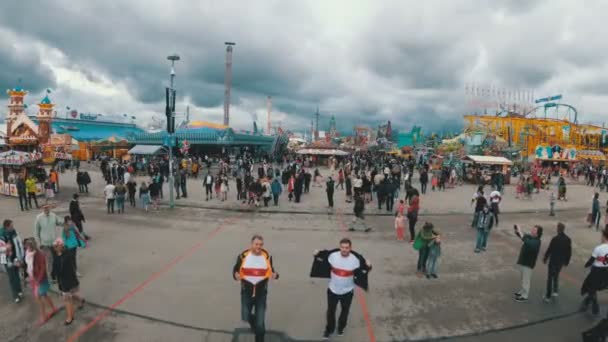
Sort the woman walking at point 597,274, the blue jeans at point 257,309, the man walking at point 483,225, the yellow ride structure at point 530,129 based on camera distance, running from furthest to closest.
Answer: the yellow ride structure at point 530,129 < the man walking at point 483,225 < the woman walking at point 597,274 < the blue jeans at point 257,309

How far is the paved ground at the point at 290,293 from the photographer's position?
4.93 metres

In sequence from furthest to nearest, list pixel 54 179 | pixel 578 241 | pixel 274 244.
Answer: pixel 54 179 → pixel 578 241 → pixel 274 244

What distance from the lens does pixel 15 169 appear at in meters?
17.5

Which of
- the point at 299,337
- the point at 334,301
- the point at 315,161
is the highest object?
the point at 315,161

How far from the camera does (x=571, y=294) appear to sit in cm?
636

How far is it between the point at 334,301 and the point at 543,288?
15.8 ft

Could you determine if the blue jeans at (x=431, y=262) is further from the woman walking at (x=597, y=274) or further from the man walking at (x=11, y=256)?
the man walking at (x=11, y=256)

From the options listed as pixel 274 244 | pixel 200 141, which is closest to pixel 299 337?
pixel 274 244

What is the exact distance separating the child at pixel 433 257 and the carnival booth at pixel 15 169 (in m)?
18.2

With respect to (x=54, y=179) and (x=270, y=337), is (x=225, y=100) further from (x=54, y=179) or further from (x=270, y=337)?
(x=270, y=337)

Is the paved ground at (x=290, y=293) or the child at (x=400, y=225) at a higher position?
the child at (x=400, y=225)

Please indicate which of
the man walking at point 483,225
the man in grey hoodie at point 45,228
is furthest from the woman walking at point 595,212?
the man in grey hoodie at point 45,228

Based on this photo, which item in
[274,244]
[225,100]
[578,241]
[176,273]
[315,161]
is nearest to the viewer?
[176,273]

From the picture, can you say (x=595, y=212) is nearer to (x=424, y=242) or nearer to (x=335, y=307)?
(x=424, y=242)
